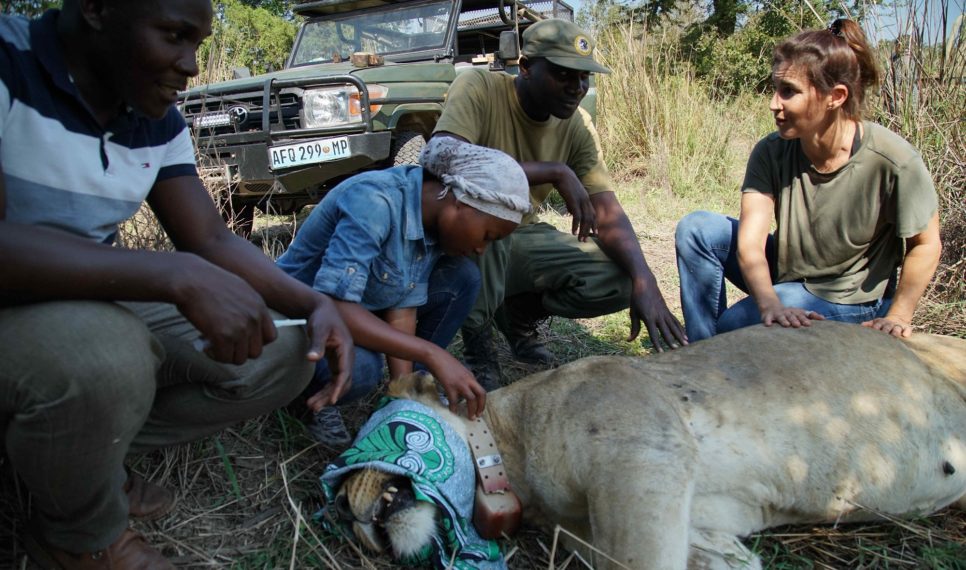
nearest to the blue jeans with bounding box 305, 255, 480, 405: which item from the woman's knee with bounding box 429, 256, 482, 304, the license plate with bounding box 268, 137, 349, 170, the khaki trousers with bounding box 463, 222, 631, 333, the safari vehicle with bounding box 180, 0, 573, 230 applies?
the woman's knee with bounding box 429, 256, 482, 304

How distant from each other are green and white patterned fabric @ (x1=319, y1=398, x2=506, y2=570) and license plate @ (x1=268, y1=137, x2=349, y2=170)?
12.2 feet

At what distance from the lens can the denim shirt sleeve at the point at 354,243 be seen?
7.99 feet

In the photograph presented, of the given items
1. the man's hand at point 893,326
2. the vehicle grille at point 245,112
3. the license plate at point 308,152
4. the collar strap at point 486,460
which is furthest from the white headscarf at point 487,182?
the vehicle grille at point 245,112

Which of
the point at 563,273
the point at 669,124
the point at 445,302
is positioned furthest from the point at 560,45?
the point at 669,124

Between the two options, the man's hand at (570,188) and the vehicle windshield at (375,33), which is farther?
the vehicle windshield at (375,33)

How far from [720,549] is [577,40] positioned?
8.20 ft

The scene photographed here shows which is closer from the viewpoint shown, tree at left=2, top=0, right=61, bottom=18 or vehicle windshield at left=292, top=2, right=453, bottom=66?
tree at left=2, top=0, right=61, bottom=18

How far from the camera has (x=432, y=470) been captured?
7.02 ft

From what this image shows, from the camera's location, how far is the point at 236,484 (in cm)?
252

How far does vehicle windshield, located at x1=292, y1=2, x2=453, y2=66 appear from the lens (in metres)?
7.45

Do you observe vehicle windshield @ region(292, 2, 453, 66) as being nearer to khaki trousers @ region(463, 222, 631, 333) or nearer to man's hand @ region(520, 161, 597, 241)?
khaki trousers @ region(463, 222, 631, 333)

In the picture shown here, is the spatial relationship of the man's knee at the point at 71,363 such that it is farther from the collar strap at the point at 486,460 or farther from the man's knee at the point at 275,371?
the collar strap at the point at 486,460

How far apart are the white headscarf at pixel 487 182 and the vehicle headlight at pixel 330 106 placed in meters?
3.51

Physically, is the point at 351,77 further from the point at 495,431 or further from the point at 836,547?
the point at 836,547
